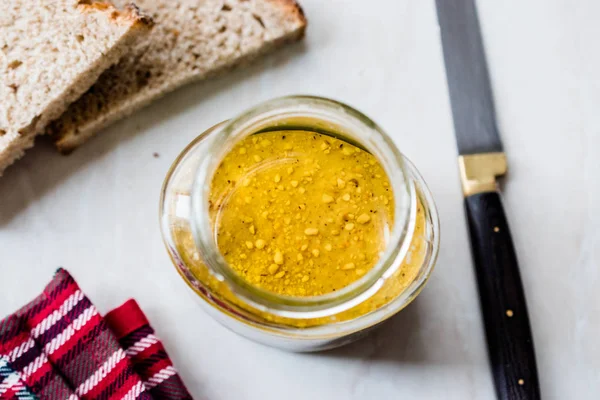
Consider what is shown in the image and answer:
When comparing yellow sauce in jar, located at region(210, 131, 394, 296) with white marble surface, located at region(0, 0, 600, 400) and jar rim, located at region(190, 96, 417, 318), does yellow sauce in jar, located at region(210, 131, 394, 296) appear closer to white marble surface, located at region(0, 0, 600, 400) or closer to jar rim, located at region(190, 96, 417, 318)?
jar rim, located at region(190, 96, 417, 318)

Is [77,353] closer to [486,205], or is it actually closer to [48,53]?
[48,53]

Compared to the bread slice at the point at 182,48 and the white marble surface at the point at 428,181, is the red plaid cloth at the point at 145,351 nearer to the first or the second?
the white marble surface at the point at 428,181

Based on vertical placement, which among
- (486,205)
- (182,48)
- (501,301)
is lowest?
(501,301)

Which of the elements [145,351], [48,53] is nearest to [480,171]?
[145,351]

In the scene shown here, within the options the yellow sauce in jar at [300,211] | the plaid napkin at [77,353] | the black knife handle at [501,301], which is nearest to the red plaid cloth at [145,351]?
the plaid napkin at [77,353]

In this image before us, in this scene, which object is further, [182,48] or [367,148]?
[182,48]

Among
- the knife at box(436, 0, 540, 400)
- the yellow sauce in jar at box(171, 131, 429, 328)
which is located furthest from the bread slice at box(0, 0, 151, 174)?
the knife at box(436, 0, 540, 400)

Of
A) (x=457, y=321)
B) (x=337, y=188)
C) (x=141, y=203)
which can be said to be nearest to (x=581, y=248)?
(x=457, y=321)
